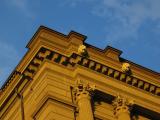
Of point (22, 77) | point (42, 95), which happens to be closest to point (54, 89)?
point (42, 95)

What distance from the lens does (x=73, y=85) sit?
32219 millimetres

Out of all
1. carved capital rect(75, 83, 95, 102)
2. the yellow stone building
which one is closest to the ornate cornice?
the yellow stone building

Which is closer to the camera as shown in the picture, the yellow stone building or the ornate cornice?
the yellow stone building

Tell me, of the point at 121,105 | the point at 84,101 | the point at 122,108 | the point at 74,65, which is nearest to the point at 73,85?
the point at 74,65

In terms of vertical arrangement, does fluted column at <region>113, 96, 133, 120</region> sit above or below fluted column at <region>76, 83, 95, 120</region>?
above

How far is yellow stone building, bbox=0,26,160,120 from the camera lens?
1213 inches

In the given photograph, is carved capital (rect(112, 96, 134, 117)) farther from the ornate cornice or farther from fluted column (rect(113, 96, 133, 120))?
the ornate cornice

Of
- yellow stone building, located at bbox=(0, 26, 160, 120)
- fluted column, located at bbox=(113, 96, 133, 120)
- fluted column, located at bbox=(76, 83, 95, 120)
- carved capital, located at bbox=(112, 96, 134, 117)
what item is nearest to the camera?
fluted column, located at bbox=(76, 83, 95, 120)

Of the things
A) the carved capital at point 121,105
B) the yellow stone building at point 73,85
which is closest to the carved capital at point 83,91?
the yellow stone building at point 73,85

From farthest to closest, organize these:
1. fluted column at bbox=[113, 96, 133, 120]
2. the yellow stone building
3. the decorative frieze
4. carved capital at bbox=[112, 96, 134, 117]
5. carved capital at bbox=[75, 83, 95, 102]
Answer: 1. carved capital at bbox=[112, 96, 134, 117]
2. fluted column at bbox=[113, 96, 133, 120]
3. the decorative frieze
4. carved capital at bbox=[75, 83, 95, 102]
5. the yellow stone building

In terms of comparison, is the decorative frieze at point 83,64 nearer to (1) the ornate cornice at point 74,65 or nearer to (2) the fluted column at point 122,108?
(1) the ornate cornice at point 74,65

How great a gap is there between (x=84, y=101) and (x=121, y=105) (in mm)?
3250

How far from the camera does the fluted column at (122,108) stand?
107 feet

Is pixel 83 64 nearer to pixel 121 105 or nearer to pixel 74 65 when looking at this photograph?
pixel 74 65
